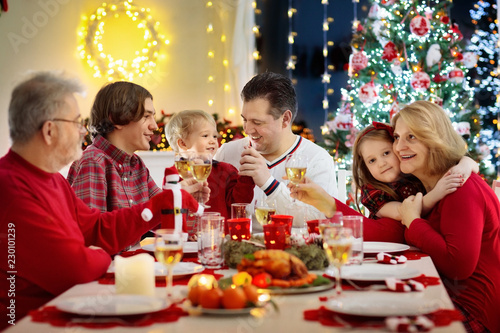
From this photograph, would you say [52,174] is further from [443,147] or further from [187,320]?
[443,147]

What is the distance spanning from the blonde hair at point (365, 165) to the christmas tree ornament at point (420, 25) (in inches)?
129

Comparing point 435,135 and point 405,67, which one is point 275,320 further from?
point 405,67

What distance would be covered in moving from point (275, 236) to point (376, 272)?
1.30 feet

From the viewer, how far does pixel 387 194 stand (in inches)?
104

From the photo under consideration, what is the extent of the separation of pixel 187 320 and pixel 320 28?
620cm

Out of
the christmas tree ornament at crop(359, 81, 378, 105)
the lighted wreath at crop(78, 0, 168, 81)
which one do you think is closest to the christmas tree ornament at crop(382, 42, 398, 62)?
the christmas tree ornament at crop(359, 81, 378, 105)

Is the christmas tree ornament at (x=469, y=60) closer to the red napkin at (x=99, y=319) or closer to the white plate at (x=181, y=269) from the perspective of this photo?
the white plate at (x=181, y=269)

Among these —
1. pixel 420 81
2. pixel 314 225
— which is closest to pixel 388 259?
pixel 314 225

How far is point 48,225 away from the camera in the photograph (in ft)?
5.50

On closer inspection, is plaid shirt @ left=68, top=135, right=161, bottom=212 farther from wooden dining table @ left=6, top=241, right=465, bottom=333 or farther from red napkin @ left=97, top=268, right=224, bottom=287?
wooden dining table @ left=6, top=241, right=465, bottom=333

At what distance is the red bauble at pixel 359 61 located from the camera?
5.91 meters

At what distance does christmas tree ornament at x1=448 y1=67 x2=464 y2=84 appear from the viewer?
228 inches

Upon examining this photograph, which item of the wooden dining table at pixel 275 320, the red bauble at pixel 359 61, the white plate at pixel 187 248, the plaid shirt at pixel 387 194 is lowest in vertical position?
the wooden dining table at pixel 275 320

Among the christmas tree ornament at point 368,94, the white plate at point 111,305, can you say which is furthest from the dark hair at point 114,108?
the christmas tree ornament at point 368,94
